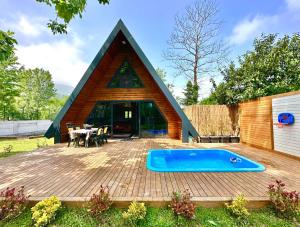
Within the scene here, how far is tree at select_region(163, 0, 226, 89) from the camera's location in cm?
1566

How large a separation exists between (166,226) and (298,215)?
2.35 meters

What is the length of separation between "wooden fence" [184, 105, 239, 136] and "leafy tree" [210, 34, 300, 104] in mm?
761

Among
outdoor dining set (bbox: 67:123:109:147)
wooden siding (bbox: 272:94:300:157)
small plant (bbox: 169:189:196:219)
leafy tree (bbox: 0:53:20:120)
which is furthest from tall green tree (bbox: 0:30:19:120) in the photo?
wooden siding (bbox: 272:94:300:157)

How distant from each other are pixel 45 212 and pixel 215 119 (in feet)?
32.8

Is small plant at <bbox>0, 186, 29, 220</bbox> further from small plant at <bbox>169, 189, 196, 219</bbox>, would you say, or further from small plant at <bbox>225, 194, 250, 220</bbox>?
small plant at <bbox>225, 194, 250, 220</bbox>

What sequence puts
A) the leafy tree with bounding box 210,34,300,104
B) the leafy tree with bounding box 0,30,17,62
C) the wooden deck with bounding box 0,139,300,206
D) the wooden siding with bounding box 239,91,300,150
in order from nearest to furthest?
1. the wooden deck with bounding box 0,139,300,206
2. the leafy tree with bounding box 0,30,17,62
3. the wooden siding with bounding box 239,91,300,150
4. the leafy tree with bounding box 210,34,300,104

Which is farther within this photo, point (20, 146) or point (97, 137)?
point (20, 146)

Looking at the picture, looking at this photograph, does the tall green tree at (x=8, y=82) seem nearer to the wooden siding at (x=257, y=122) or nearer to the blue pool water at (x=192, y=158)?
the blue pool water at (x=192, y=158)

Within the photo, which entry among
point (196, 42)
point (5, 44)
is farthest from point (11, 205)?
point (196, 42)

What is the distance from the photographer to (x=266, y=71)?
31.7ft

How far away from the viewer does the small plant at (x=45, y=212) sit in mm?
2750

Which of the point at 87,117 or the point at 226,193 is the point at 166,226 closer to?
the point at 226,193

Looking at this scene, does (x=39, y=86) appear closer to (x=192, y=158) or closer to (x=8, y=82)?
(x=8, y=82)

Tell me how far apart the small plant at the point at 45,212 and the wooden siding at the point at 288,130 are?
7440 mm
